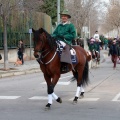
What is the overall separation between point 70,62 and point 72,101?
122cm

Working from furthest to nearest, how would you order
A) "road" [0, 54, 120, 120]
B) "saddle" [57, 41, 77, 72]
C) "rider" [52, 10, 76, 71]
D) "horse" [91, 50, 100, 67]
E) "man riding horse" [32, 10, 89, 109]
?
"horse" [91, 50, 100, 67], "rider" [52, 10, 76, 71], "saddle" [57, 41, 77, 72], "man riding horse" [32, 10, 89, 109], "road" [0, 54, 120, 120]

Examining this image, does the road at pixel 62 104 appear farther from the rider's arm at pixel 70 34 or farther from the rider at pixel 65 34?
the rider's arm at pixel 70 34

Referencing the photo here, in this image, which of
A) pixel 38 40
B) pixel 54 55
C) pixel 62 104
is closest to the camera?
pixel 38 40

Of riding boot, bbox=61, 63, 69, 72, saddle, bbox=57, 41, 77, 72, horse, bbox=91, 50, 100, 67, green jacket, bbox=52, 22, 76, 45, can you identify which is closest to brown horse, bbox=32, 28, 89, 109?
saddle, bbox=57, 41, 77, 72

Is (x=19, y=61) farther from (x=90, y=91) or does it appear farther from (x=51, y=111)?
(x=51, y=111)

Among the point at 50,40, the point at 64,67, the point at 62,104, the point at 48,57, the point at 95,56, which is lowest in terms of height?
the point at 62,104

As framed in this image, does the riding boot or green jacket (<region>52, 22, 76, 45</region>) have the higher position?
green jacket (<region>52, 22, 76, 45</region>)

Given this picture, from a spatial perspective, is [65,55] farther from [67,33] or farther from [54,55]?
[67,33]

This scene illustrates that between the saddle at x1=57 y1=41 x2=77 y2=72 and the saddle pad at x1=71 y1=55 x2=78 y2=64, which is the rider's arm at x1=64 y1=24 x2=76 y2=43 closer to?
the saddle at x1=57 y1=41 x2=77 y2=72

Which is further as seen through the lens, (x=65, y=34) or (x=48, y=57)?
(x=65, y=34)

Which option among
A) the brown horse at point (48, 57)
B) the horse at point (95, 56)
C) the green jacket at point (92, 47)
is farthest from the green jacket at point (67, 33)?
the green jacket at point (92, 47)

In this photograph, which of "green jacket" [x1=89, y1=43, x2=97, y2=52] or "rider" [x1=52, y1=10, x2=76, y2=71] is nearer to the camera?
"rider" [x1=52, y1=10, x2=76, y2=71]

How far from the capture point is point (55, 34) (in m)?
10.8

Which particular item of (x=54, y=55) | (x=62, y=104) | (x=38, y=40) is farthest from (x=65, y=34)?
(x=62, y=104)
